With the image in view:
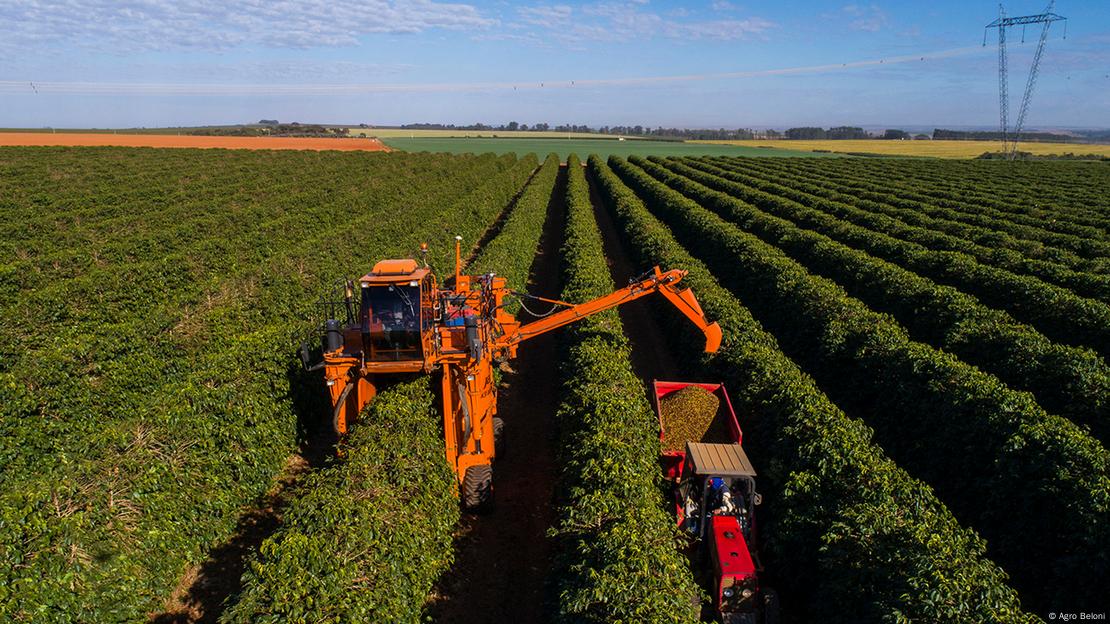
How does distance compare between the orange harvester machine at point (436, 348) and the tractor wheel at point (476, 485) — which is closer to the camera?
the orange harvester machine at point (436, 348)

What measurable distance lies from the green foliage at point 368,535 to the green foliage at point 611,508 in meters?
1.99

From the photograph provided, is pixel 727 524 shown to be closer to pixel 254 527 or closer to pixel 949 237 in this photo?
pixel 254 527

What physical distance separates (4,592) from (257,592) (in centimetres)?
304

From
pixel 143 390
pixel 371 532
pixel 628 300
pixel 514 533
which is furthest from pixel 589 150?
pixel 371 532

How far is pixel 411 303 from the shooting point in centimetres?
1043

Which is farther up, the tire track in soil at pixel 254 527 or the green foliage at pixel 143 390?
the green foliage at pixel 143 390

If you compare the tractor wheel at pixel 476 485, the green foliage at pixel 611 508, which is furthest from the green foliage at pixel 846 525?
the tractor wheel at pixel 476 485

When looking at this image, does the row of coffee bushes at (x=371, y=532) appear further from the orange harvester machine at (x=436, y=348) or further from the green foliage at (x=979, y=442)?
the green foliage at (x=979, y=442)

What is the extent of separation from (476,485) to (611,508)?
3104mm

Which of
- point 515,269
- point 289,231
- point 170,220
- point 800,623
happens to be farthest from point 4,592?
point 170,220

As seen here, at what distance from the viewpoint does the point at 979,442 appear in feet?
37.2

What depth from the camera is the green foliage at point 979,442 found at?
915 cm

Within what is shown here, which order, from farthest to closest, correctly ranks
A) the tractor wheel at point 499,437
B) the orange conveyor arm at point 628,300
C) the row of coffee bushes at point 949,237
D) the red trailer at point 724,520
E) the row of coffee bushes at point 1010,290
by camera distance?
the row of coffee bushes at point 949,237, the row of coffee bushes at point 1010,290, the tractor wheel at point 499,437, the orange conveyor arm at point 628,300, the red trailer at point 724,520

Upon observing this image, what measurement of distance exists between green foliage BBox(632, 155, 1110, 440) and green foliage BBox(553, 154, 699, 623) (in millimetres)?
8993
